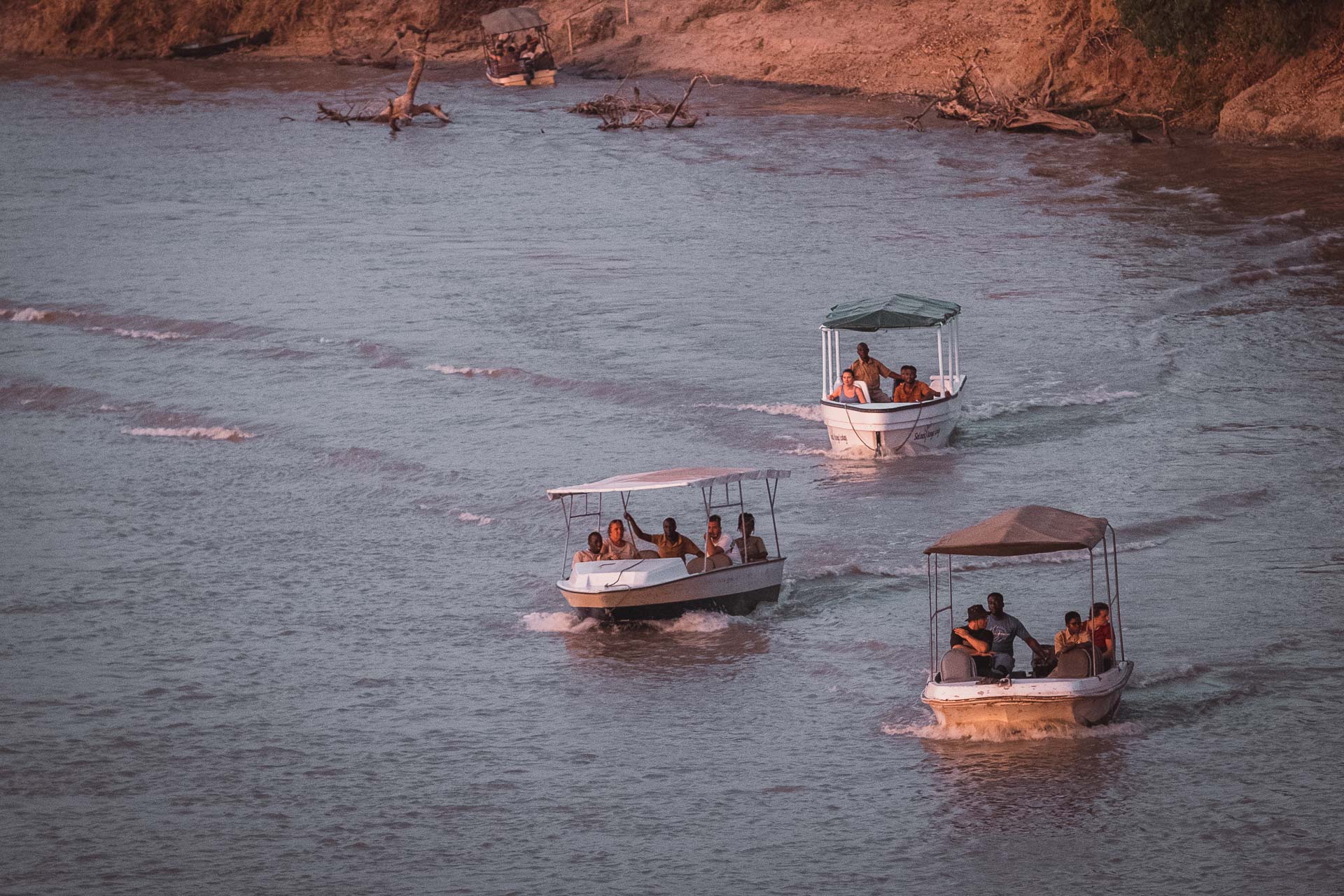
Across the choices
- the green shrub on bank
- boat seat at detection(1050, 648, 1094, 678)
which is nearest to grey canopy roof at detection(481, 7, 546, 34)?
the green shrub on bank

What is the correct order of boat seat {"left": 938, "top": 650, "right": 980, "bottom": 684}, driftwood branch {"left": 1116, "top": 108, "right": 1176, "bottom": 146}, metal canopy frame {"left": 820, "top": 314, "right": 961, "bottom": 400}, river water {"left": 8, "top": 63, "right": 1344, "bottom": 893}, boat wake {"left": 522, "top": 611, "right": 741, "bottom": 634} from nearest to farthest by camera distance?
river water {"left": 8, "top": 63, "right": 1344, "bottom": 893}, boat seat {"left": 938, "top": 650, "right": 980, "bottom": 684}, boat wake {"left": 522, "top": 611, "right": 741, "bottom": 634}, metal canopy frame {"left": 820, "top": 314, "right": 961, "bottom": 400}, driftwood branch {"left": 1116, "top": 108, "right": 1176, "bottom": 146}

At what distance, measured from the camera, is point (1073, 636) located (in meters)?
16.8

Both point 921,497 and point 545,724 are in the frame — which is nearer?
point 545,724

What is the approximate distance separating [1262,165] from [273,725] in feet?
131

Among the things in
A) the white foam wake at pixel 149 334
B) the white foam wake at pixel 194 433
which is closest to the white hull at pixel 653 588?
the white foam wake at pixel 194 433

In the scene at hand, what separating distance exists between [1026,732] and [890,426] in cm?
1048

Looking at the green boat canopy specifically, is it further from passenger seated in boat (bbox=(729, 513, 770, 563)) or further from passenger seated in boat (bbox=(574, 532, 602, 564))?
passenger seated in boat (bbox=(574, 532, 602, 564))

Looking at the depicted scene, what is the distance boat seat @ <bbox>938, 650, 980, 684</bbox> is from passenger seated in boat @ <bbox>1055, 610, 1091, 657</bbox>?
83 centimetres

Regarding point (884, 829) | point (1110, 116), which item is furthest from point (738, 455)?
point (1110, 116)

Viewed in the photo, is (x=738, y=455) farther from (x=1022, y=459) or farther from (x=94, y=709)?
(x=94, y=709)

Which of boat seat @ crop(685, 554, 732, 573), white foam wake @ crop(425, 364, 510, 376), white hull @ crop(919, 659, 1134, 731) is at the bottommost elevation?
white hull @ crop(919, 659, 1134, 731)

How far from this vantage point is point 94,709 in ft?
61.8

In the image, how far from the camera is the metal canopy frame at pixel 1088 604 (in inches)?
683

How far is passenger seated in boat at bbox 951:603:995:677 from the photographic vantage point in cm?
1691
